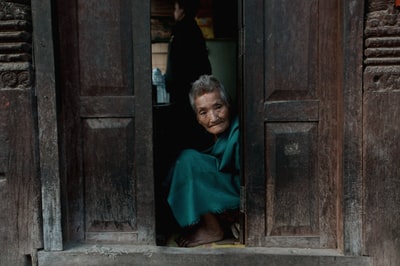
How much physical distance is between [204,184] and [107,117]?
2.50ft

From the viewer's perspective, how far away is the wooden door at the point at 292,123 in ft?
7.66

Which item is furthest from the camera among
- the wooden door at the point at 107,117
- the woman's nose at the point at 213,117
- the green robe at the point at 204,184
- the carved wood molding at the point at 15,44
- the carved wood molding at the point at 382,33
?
the woman's nose at the point at 213,117

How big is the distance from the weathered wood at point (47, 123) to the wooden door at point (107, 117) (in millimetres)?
63

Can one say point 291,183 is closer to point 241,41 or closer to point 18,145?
point 241,41

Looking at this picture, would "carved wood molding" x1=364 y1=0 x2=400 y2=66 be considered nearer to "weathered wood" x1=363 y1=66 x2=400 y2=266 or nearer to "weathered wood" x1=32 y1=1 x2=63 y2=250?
"weathered wood" x1=363 y1=66 x2=400 y2=266

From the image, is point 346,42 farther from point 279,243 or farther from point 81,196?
point 81,196

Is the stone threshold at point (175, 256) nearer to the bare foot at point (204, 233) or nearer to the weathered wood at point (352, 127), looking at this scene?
the weathered wood at point (352, 127)

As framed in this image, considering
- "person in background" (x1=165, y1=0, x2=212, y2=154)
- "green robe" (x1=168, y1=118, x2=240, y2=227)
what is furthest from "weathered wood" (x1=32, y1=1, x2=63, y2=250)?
"person in background" (x1=165, y1=0, x2=212, y2=154)

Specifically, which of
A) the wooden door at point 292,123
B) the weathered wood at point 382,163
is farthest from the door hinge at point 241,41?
the weathered wood at point 382,163

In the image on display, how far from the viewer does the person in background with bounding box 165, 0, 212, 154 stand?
12.4 feet

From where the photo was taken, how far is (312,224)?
8.02 feet

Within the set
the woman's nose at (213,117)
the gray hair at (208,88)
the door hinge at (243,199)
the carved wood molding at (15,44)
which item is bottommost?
the door hinge at (243,199)

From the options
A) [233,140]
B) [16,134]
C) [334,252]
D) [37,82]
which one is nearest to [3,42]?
[37,82]

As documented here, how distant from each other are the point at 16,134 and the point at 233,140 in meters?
1.34
